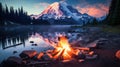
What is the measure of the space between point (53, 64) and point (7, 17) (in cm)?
5089

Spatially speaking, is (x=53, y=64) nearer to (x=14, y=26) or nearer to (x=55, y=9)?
(x=55, y=9)

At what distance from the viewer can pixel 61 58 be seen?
9.11 meters

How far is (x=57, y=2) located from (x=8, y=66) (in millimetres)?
17088

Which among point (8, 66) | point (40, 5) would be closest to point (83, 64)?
point (8, 66)

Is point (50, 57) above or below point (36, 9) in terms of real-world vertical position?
below

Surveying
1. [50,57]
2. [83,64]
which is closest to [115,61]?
[83,64]

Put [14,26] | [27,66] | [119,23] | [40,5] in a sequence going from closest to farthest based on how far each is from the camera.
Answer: [27,66]
[40,5]
[119,23]
[14,26]

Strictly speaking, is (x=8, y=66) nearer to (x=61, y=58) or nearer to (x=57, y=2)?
(x=61, y=58)

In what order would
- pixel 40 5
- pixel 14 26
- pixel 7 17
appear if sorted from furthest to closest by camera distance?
pixel 7 17, pixel 14 26, pixel 40 5

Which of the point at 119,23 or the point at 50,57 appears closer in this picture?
the point at 50,57

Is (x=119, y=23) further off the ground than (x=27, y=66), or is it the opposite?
(x=119, y=23)

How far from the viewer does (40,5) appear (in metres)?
22.5

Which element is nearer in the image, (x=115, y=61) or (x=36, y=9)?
(x=115, y=61)

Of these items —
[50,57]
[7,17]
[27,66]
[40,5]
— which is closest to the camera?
[27,66]
